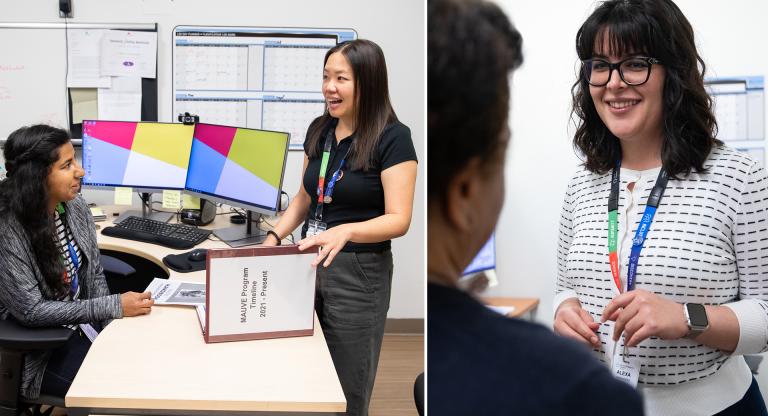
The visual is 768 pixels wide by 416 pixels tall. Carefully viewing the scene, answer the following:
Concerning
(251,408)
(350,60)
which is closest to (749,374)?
(251,408)

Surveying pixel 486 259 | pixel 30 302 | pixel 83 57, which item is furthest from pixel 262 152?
pixel 486 259

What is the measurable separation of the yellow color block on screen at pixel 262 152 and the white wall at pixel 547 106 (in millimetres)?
1863

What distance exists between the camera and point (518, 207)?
→ 2.07 ft

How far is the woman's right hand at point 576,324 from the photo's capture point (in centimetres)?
62

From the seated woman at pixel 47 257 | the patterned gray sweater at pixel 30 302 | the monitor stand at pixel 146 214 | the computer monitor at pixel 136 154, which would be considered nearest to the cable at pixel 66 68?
the computer monitor at pixel 136 154

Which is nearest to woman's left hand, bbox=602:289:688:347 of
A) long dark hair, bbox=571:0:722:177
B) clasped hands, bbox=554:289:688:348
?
clasped hands, bbox=554:289:688:348

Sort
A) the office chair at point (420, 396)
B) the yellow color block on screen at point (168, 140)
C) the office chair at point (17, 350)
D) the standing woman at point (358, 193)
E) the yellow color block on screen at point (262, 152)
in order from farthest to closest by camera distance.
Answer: the yellow color block on screen at point (168, 140), the yellow color block on screen at point (262, 152), the standing woman at point (358, 193), the office chair at point (17, 350), the office chair at point (420, 396)

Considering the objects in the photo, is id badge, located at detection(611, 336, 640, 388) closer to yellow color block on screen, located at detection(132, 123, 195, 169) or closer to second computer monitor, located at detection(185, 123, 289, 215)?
second computer monitor, located at detection(185, 123, 289, 215)

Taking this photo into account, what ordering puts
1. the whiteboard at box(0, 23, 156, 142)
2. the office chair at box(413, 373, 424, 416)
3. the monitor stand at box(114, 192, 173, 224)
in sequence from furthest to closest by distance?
the whiteboard at box(0, 23, 156, 142), the monitor stand at box(114, 192, 173, 224), the office chair at box(413, 373, 424, 416)

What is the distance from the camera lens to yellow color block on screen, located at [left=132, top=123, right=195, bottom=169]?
2822 millimetres

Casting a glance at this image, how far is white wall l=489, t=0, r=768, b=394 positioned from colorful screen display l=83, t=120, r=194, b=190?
2403 millimetres

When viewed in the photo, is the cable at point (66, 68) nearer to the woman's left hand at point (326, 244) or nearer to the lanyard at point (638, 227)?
the woman's left hand at point (326, 244)

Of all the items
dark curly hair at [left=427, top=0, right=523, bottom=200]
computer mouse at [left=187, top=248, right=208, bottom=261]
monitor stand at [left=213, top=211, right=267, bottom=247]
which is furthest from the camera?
monitor stand at [left=213, top=211, right=267, bottom=247]

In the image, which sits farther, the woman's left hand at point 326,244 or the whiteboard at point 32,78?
the whiteboard at point 32,78
